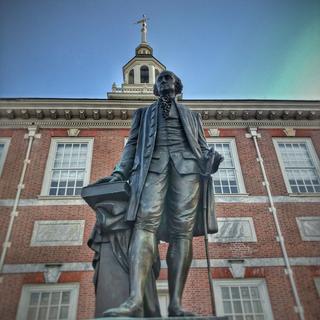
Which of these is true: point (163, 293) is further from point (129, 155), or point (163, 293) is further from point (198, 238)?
point (129, 155)

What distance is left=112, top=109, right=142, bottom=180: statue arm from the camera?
3.62m

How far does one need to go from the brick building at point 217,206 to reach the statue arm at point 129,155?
6.80 meters

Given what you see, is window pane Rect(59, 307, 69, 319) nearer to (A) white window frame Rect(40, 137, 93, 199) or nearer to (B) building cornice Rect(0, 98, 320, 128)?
(A) white window frame Rect(40, 137, 93, 199)

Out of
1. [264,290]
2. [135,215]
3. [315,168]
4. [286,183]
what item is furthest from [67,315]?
[315,168]

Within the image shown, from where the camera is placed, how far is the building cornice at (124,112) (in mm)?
13531

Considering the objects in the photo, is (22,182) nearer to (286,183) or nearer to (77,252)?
(77,252)

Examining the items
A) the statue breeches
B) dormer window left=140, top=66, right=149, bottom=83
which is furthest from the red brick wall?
dormer window left=140, top=66, right=149, bottom=83

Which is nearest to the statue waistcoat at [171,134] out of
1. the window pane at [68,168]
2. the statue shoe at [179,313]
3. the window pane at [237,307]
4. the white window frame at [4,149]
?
the statue shoe at [179,313]

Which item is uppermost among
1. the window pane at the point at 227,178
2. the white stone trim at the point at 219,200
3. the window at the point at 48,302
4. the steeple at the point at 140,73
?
the steeple at the point at 140,73

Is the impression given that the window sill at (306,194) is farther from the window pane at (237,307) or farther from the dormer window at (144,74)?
the dormer window at (144,74)

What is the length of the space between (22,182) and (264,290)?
890cm

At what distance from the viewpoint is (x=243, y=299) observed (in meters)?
9.59

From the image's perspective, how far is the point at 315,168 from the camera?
12.8 metres

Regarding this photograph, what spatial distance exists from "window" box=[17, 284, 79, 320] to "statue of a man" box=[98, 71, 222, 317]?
7232 mm
